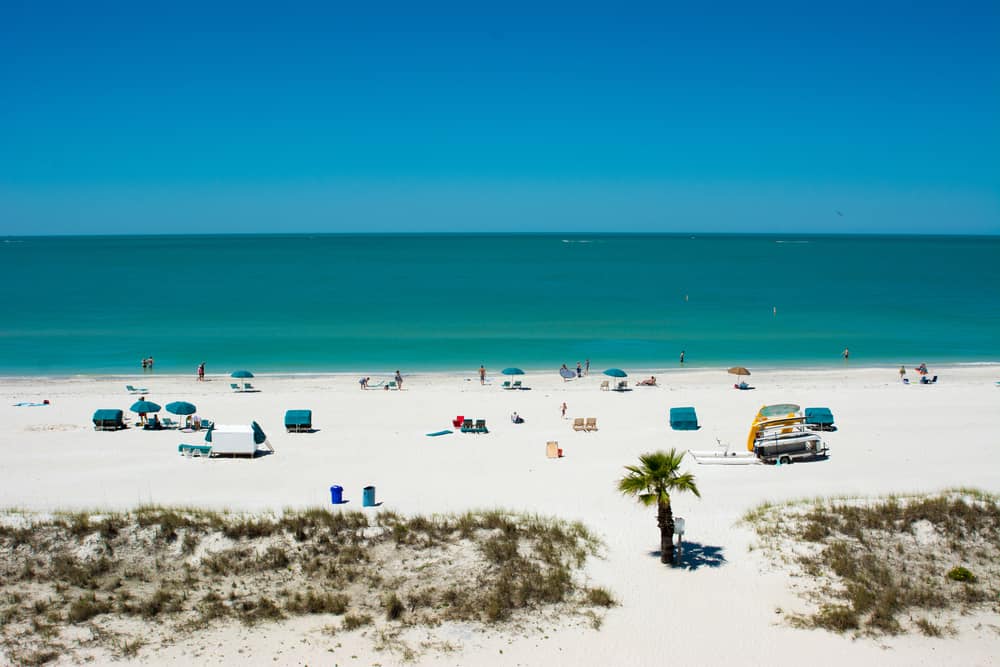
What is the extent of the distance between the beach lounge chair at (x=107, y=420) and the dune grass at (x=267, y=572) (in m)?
11.0

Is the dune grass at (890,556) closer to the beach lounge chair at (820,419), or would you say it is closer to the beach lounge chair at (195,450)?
the beach lounge chair at (820,419)

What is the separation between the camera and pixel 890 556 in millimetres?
15352

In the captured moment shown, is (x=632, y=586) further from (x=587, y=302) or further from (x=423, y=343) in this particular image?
(x=587, y=302)

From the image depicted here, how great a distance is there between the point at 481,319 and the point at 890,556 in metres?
51.8

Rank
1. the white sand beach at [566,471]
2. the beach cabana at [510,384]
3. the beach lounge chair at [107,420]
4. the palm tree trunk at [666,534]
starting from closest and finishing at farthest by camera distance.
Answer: the white sand beach at [566,471] < the palm tree trunk at [666,534] < the beach lounge chair at [107,420] < the beach cabana at [510,384]

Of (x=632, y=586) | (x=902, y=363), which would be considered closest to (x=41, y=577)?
(x=632, y=586)

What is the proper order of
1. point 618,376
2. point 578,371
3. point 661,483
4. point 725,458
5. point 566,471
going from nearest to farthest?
1. point 661,483
2. point 566,471
3. point 725,458
4. point 618,376
5. point 578,371

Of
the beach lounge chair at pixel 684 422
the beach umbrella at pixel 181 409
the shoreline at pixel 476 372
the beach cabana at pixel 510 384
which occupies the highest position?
the shoreline at pixel 476 372

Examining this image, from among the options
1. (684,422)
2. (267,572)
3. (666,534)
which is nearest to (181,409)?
(267,572)

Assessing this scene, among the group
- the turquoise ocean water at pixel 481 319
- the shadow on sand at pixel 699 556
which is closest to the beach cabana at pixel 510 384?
the turquoise ocean water at pixel 481 319

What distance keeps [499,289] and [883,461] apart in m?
72.4

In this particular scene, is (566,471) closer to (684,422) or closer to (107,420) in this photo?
(684,422)

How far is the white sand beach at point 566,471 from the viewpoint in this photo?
41.4 feet

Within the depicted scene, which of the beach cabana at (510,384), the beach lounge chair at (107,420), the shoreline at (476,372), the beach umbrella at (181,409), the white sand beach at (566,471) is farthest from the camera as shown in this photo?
the shoreline at (476,372)
